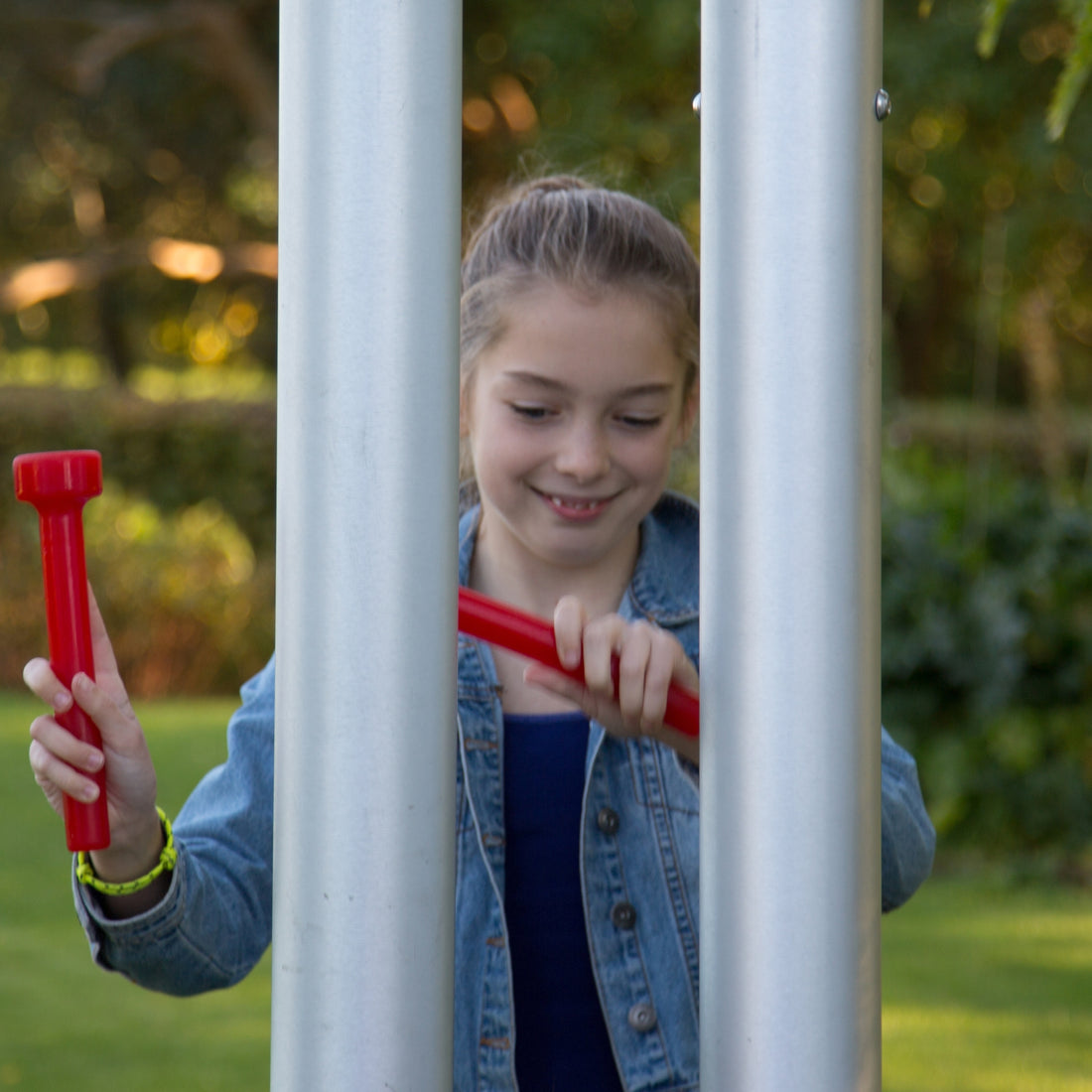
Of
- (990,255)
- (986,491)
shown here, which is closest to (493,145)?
(990,255)

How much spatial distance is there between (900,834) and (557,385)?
1.65ft

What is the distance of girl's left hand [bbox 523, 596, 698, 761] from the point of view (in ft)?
2.86

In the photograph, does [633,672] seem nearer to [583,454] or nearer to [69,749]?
[69,749]

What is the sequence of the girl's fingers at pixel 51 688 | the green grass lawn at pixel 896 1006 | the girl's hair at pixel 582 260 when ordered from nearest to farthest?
the girl's fingers at pixel 51 688 < the girl's hair at pixel 582 260 < the green grass lawn at pixel 896 1006

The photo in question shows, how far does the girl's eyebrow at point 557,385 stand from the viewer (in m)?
1.42

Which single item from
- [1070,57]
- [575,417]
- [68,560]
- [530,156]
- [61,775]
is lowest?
[61,775]

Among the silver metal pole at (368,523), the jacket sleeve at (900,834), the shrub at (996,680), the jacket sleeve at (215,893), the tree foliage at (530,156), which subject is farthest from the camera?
→ the tree foliage at (530,156)

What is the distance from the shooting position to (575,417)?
1.43m

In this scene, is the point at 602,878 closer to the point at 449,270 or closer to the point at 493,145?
the point at 449,270

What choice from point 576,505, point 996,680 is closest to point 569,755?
point 576,505

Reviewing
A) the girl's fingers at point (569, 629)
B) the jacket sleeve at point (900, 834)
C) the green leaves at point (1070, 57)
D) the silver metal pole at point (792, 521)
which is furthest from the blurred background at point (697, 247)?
the jacket sleeve at point (900, 834)

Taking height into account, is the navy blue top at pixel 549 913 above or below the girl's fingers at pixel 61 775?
below

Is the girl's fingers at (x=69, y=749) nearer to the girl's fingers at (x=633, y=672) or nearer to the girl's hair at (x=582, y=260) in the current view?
the girl's fingers at (x=633, y=672)

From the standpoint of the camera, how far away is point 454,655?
2.41 feet
